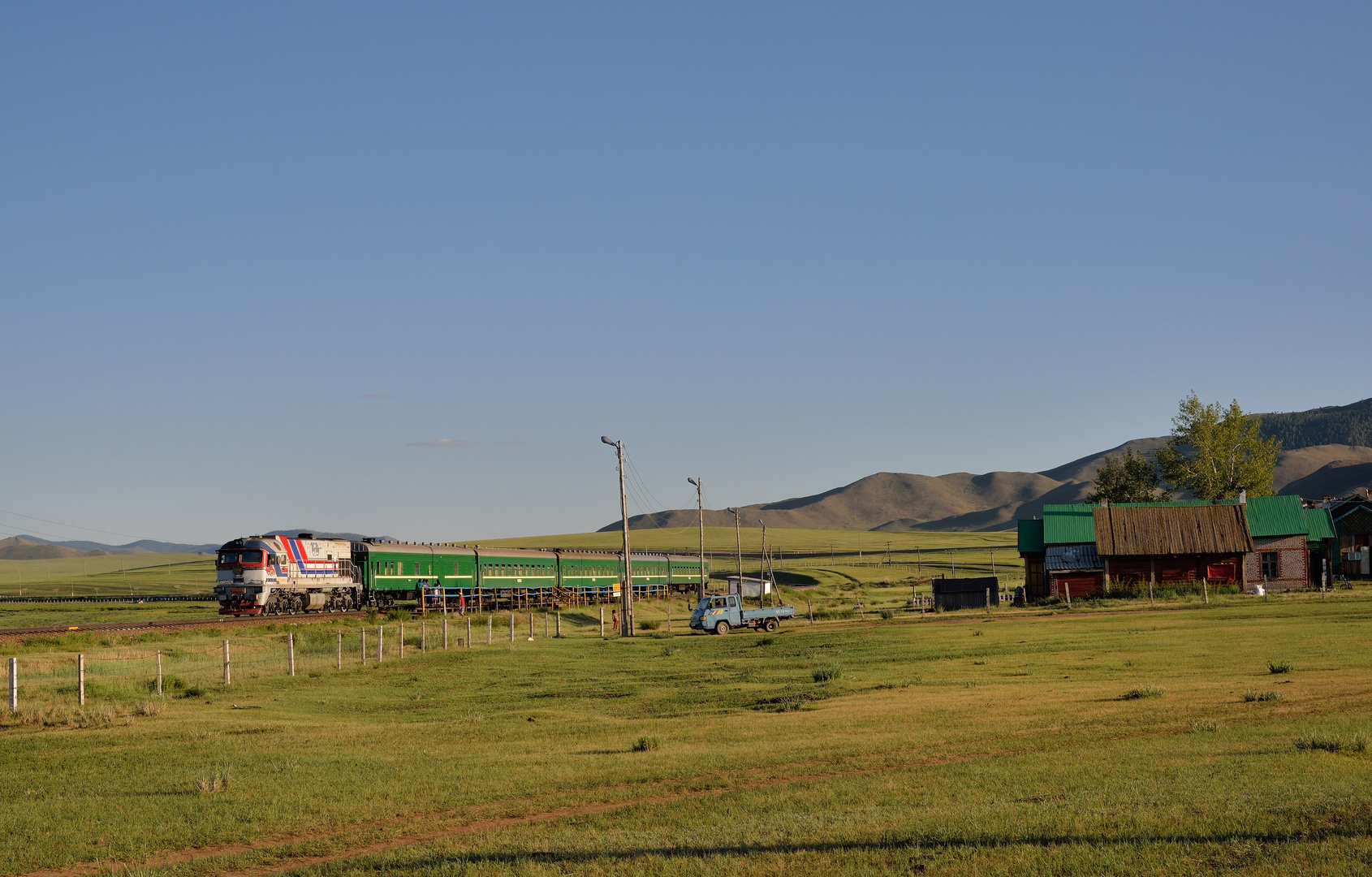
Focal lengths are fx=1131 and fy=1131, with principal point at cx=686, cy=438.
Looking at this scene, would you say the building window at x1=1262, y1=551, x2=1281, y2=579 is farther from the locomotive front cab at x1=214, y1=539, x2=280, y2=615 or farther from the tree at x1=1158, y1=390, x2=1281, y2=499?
the locomotive front cab at x1=214, y1=539, x2=280, y2=615

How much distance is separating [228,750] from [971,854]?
14.0m

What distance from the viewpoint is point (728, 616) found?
5303 centimetres

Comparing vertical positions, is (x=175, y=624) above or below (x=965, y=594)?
above

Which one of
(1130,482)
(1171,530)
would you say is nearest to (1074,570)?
(1171,530)

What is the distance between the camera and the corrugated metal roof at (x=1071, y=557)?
67.9m

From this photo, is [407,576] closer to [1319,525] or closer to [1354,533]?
[1319,525]

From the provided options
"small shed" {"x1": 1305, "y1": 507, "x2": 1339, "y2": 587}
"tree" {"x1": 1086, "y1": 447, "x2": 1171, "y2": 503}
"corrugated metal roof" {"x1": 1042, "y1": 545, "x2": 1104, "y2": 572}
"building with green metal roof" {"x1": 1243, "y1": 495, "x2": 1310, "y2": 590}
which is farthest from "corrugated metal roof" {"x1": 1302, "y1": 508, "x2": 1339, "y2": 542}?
"tree" {"x1": 1086, "y1": 447, "x2": 1171, "y2": 503}

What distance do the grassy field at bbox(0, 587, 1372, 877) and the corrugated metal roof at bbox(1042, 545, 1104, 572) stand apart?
33.7 meters

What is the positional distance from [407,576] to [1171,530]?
151ft

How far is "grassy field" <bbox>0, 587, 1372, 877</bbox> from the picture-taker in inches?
416

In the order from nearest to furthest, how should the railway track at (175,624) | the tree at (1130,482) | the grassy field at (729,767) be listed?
the grassy field at (729,767) → the railway track at (175,624) → the tree at (1130,482)

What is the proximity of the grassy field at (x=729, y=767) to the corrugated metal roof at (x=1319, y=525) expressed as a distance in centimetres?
4654

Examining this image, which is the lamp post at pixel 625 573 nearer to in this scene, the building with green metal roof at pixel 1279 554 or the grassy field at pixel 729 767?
the grassy field at pixel 729 767

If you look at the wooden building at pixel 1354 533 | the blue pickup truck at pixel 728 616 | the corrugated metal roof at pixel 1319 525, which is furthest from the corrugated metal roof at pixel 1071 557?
the wooden building at pixel 1354 533
